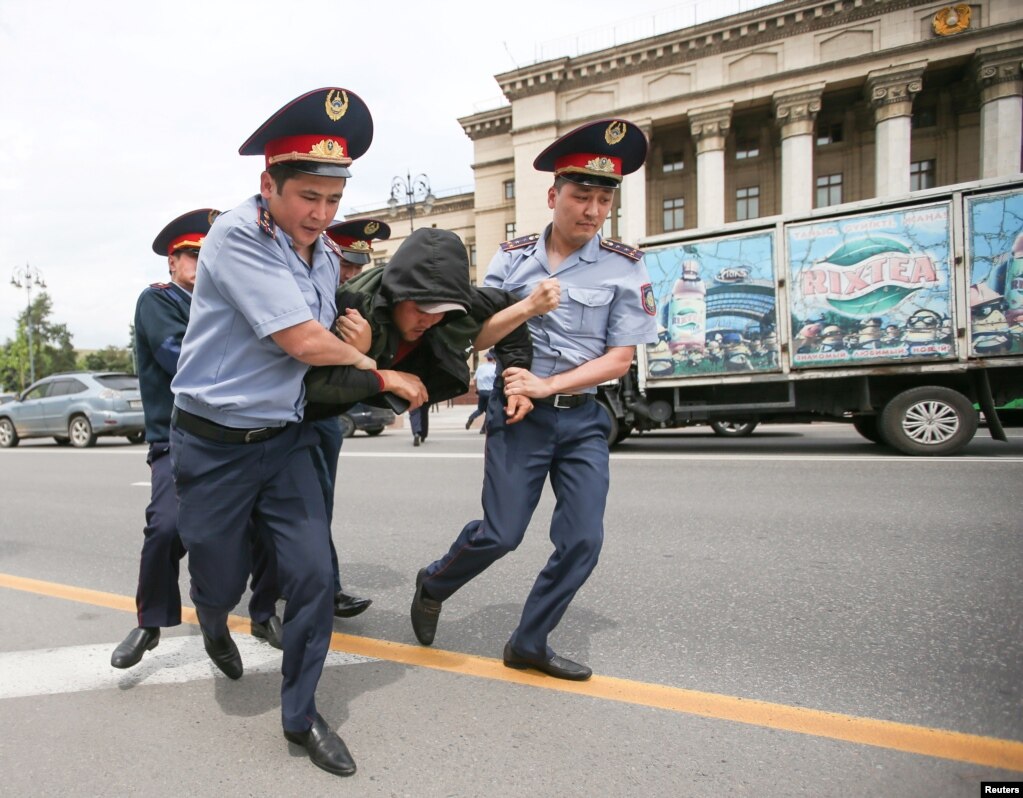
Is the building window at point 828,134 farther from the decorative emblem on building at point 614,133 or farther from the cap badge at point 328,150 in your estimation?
the cap badge at point 328,150

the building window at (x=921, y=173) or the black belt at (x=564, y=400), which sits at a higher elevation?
the building window at (x=921, y=173)

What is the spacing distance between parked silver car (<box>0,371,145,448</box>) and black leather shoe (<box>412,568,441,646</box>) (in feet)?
39.0

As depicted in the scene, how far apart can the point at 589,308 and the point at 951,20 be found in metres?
35.0

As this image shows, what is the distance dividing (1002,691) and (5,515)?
767cm

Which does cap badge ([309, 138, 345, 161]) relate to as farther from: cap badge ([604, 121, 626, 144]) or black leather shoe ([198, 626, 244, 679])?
black leather shoe ([198, 626, 244, 679])

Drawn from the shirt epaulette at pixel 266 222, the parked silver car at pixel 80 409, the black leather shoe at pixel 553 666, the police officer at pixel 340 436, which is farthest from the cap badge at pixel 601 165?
the parked silver car at pixel 80 409

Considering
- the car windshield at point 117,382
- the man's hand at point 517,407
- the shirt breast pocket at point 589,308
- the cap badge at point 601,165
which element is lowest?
the man's hand at point 517,407

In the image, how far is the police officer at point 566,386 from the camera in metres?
2.46

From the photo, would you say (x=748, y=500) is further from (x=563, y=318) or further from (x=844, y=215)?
(x=844, y=215)

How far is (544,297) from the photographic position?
7.59 feet

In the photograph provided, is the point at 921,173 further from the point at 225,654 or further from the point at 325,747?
the point at 325,747

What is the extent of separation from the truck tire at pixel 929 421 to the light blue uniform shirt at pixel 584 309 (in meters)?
6.87

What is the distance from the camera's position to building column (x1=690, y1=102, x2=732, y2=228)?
32.2 m

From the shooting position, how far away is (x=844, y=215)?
27.4ft
